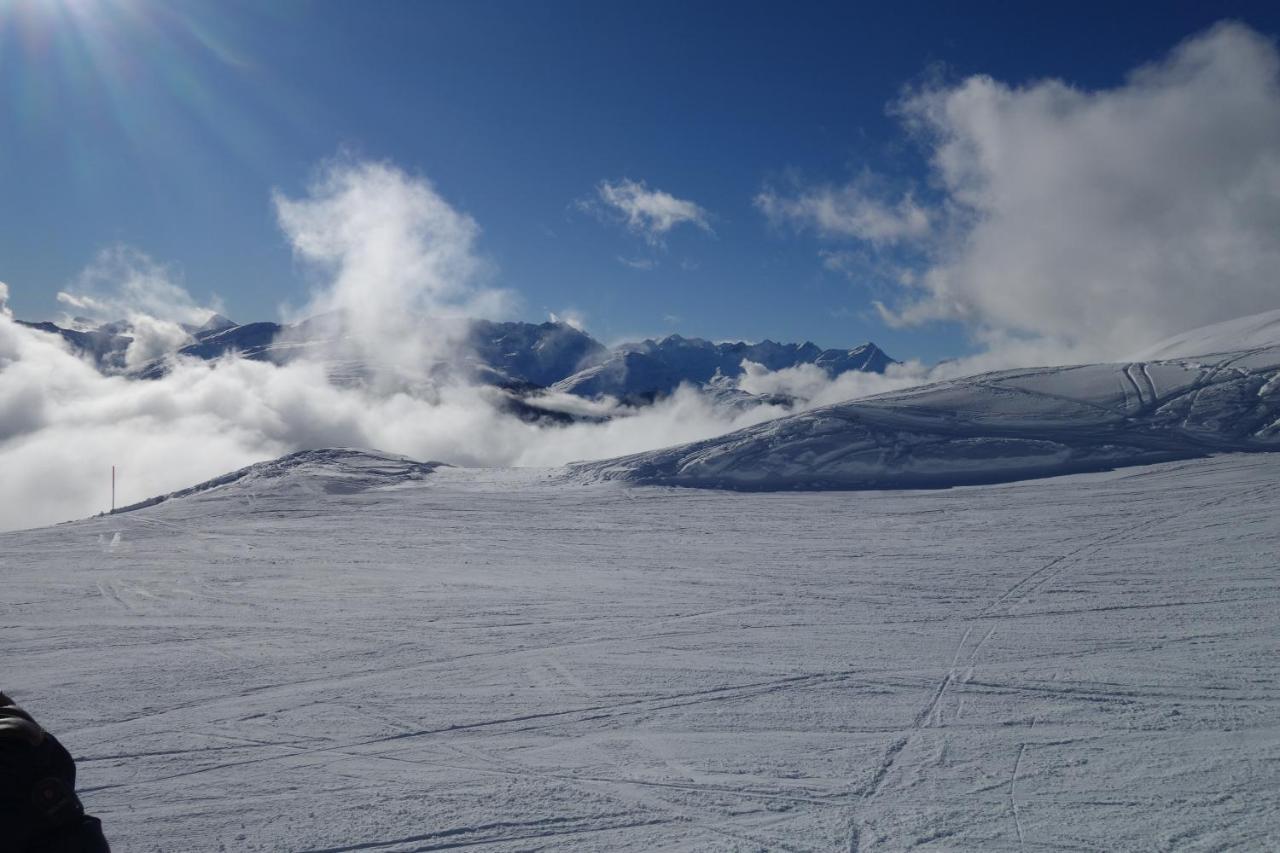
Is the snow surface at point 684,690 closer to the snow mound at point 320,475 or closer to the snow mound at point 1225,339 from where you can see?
the snow mound at point 320,475

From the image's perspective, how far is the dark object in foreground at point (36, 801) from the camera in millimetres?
2467

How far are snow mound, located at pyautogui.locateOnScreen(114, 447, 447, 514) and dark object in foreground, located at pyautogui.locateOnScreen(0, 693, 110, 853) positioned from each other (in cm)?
2908

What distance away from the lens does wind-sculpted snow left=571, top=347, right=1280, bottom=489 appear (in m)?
27.3

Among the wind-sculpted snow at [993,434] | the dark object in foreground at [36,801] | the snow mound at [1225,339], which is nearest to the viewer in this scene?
the dark object in foreground at [36,801]

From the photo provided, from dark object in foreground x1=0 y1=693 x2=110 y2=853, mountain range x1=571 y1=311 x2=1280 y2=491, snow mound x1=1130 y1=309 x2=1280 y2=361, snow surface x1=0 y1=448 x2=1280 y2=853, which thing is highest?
snow mound x1=1130 y1=309 x2=1280 y2=361

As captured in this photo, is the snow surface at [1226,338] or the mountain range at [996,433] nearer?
the mountain range at [996,433]

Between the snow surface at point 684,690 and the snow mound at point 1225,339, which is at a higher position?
the snow mound at point 1225,339

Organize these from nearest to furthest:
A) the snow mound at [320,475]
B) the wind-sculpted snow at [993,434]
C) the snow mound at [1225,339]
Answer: the wind-sculpted snow at [993,434], the snow mound at [320,475], the snow mound at [1225,339]

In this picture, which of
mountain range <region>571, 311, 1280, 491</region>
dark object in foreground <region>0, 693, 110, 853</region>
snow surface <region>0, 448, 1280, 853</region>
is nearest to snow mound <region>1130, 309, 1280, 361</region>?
mountain range <region>571, 311, 1280, 491</region>

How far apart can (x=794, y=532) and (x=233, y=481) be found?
25.6 meters

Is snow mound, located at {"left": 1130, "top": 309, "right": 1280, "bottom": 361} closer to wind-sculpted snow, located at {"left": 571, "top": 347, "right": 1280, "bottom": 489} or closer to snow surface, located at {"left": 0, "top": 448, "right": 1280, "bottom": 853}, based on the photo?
wind-sculpted snow, located at {"left": 571, "top": 347, "right": 1280, "bottom": 489}

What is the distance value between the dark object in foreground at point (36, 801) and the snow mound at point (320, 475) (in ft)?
95.4

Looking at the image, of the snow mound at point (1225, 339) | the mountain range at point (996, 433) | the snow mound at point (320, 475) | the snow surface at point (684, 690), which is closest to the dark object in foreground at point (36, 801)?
the snow surface at point (684, 690)

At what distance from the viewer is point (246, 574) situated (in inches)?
627
